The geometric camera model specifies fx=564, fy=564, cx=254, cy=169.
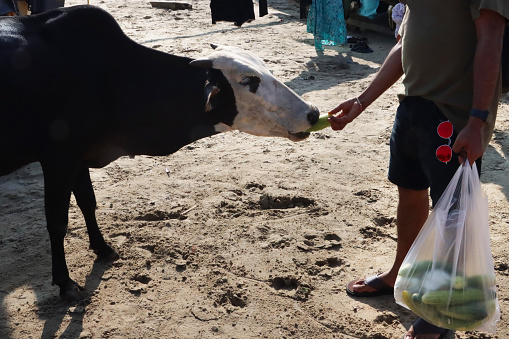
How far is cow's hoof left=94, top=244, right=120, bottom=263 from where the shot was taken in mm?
3646

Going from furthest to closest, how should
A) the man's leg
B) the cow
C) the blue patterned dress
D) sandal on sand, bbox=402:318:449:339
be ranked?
1. the blue patterned dress
2. the cow
3. the man's leg
4. sandal on sand, bbox=402:318:449:339

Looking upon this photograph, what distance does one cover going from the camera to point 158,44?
28.9 ft

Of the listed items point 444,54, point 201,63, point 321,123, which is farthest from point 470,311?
point 201,63

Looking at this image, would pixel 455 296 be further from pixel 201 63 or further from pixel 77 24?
pixel 77 24

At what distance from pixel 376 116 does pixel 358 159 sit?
1074 mm

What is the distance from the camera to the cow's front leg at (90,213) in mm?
3627

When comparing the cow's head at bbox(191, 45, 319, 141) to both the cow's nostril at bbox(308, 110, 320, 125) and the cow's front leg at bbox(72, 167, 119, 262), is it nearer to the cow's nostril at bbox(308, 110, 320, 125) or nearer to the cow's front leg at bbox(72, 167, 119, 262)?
the cow's nostril at bbox(308, 110, 320, 125)

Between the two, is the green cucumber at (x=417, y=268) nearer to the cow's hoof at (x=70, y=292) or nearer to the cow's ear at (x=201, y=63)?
the cow's ear at (x=201, y=63)

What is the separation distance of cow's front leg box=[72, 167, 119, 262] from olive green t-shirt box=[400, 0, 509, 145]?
85.5 inches

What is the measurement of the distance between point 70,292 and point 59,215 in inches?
17.8

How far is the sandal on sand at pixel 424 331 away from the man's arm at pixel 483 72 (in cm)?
94

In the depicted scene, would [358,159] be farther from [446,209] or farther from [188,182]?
[446,209]

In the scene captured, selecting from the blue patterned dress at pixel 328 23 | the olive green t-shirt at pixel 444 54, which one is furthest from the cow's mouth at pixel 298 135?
the blue patterned dress at pixel 328 23

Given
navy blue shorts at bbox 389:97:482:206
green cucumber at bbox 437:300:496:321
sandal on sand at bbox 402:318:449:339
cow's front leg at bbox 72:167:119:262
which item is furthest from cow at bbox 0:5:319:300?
green cucumber at bbox 437:300:496:321
